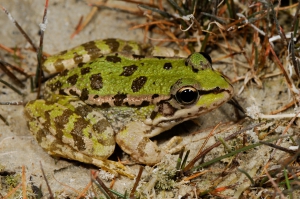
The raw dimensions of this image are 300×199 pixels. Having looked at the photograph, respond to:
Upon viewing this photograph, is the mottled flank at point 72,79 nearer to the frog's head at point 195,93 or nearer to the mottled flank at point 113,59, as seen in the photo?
the mottled flank at point 113,59

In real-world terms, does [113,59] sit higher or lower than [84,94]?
higher

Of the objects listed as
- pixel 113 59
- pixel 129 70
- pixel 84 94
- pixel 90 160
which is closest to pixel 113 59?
pixel 113 59

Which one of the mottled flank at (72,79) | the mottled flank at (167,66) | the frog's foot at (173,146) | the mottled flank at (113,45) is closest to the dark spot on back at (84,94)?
the mottled flank at (72,79)

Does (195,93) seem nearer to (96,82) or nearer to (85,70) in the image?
(96,82)

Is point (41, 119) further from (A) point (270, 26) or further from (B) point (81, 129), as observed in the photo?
(A) point (270, 26)

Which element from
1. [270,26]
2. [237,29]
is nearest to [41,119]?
[237,29]

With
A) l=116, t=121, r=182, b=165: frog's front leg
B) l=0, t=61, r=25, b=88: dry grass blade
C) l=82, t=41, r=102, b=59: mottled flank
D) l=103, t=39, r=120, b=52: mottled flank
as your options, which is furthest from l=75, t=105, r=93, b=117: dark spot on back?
l=0, t=61, r=25, b=88: dry grass blade

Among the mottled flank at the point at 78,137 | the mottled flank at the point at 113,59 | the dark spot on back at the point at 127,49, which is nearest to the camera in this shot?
the mottled flank at the point at 78,137
